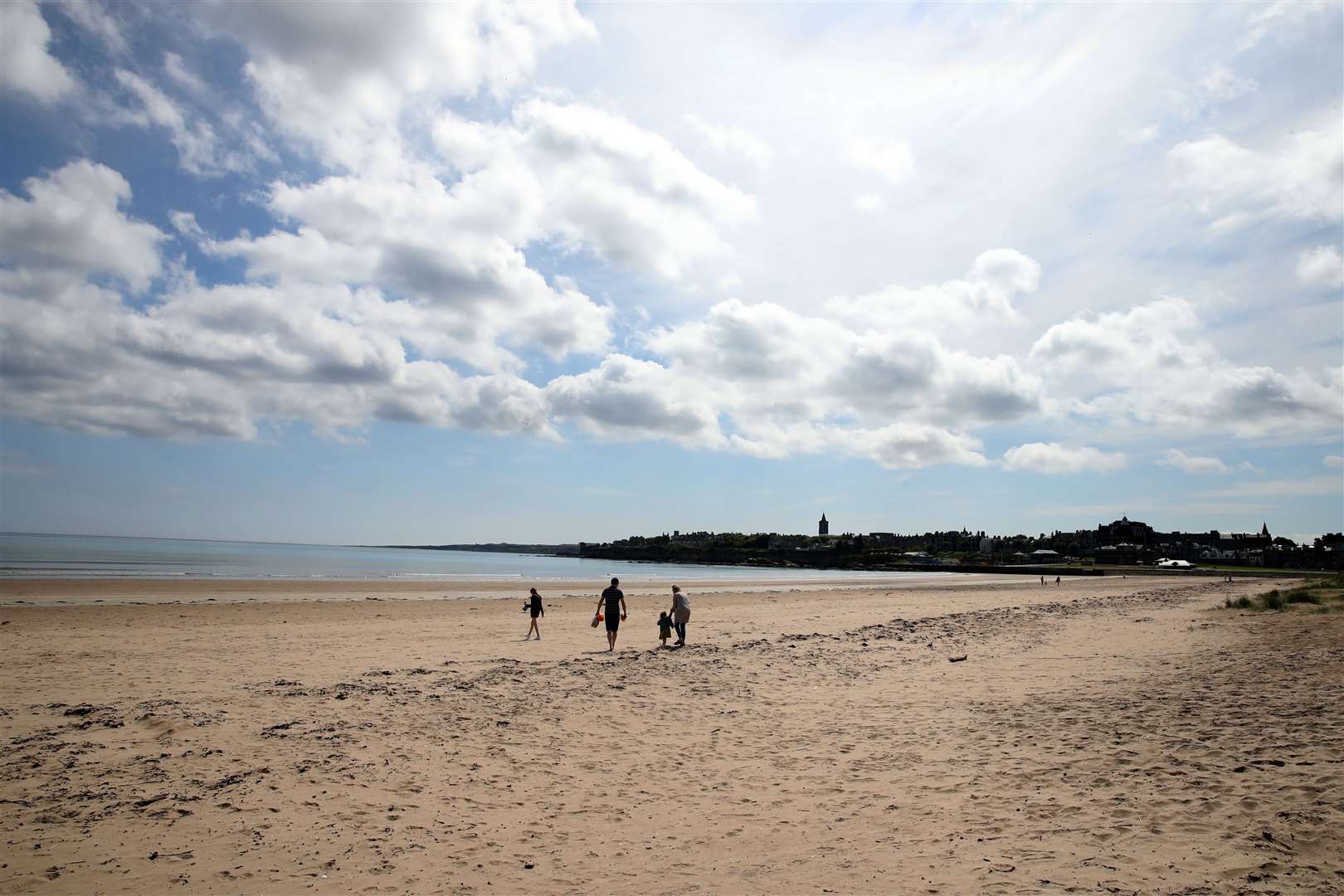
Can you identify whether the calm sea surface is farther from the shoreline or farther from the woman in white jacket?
the woman in white jacket

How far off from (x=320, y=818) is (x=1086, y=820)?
23.2 feet

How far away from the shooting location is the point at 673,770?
26.8ft

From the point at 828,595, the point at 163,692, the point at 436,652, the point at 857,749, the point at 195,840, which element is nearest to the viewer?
the point at 195,840

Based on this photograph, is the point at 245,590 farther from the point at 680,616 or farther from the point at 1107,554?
the point at 1107,554

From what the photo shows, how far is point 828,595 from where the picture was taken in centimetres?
4522

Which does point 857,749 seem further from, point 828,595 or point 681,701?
point 828,595

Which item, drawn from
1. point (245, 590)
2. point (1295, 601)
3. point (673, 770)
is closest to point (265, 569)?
point (245, 590)

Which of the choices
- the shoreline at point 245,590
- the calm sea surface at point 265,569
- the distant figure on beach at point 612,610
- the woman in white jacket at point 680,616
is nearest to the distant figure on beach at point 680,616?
the woman in white jacket at point 680,616

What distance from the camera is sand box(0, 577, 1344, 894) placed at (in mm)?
5598

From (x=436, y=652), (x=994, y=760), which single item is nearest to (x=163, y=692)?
(x=436, y=652)

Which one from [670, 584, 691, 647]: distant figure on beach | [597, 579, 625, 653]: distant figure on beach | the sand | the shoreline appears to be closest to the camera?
the sand

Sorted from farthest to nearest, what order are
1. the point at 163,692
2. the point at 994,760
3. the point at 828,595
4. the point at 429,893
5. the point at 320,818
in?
Answer: the point at 828,595 → the point at 163,692 → the point at 994,760 → the point at 320,818 → the point at 429,893

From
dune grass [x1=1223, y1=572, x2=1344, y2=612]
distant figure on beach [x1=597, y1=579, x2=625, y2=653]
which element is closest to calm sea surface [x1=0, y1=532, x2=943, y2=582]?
distant figure on beach [x1=597, y1=579, x2=625, y2=653]

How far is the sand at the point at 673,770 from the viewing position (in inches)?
220
